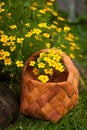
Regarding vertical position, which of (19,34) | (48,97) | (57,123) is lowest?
(57,123)

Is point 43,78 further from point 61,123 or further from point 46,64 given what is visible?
point 61,123

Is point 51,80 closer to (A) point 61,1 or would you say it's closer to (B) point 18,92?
(B) point 18,92

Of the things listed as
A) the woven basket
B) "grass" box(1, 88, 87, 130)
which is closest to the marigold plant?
the woven basket

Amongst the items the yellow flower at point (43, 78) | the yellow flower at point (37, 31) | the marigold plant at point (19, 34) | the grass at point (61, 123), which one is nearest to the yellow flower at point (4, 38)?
the marigold plant at point (19, 34)

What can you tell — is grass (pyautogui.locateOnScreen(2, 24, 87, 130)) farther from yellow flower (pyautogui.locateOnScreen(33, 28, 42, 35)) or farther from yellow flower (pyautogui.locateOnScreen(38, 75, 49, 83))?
yellow flower (pyautogui.locateOnScreen(33, 28, 42, 35))

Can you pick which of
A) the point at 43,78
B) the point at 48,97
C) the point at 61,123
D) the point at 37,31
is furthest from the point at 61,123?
the point at 37,31

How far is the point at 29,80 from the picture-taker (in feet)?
10.8

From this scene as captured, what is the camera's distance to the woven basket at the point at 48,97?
10.7 feet

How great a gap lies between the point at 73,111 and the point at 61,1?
3397 millimetres

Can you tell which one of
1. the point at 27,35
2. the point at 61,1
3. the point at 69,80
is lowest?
the point at 61,1

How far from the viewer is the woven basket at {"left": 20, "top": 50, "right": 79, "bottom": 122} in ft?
10.7

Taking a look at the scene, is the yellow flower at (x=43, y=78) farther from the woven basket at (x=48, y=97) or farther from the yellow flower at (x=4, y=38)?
the yellow flower at (x=4, y=38)

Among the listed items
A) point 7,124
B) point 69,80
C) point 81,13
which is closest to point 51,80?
point 69,80

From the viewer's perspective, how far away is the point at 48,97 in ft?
10.7
